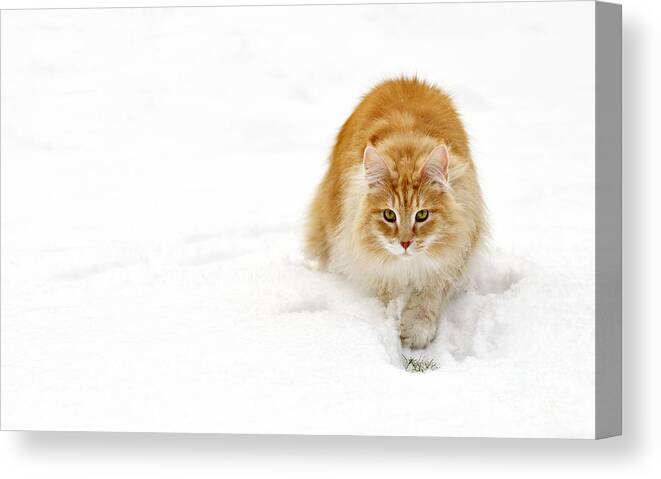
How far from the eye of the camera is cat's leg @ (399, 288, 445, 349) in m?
3.25

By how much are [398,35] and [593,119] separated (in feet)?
2.50

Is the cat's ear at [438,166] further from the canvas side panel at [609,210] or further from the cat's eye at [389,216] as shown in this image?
the canvas side panel at [609,210]

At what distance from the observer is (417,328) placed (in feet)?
10.7

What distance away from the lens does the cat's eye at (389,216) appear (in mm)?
3090

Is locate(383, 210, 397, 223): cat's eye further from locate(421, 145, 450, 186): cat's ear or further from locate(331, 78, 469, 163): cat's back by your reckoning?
locate(331, 78, 469, 163): cat's back

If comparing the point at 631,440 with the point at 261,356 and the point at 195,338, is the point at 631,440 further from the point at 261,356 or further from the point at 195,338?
the point at 195,338

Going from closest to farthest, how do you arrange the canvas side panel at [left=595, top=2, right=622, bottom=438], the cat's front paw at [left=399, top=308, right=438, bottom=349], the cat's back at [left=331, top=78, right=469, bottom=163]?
the canvas side panel at [left=595, top=2, right=622, bottom=438]
the cat's front paw at [left=399, top=308, right=438, bottom=349]
the cat's back at [left=331, top=78, right=469, bottom=163]

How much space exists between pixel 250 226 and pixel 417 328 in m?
0.83

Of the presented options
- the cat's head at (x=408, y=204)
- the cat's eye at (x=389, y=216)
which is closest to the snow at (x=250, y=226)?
the cat's head at (x=408, y=204)

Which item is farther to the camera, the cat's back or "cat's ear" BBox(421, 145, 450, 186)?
the cat's back

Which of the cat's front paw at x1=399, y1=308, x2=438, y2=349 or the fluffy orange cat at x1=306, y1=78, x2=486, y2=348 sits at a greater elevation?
the fluffy orange cat at x1=306, y1=78, x2=486, y2=348

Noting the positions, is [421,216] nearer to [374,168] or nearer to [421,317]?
[374,168]

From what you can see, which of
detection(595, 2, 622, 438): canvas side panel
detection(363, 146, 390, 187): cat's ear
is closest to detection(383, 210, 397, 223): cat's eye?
detection(363, 146, 390, 187): cat's ear

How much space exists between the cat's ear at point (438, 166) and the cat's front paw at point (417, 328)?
52 cm
